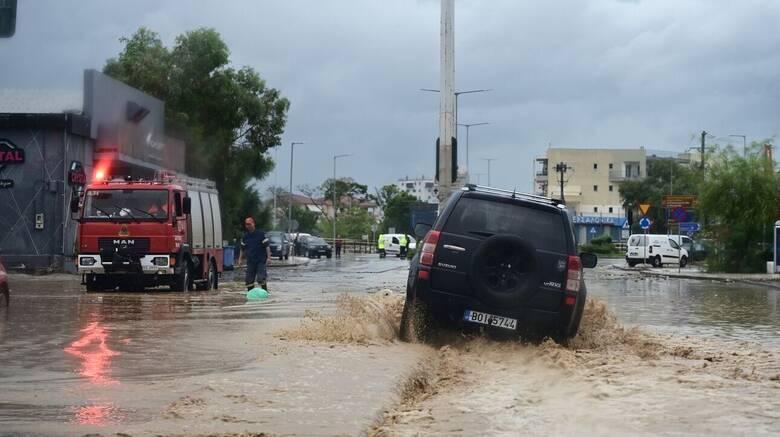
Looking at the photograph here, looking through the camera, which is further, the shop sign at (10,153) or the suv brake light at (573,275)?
the shop sign at (10,153)

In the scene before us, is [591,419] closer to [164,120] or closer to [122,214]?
[122,214]

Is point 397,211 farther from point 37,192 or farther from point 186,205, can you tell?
point 186,205

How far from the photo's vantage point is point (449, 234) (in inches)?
452

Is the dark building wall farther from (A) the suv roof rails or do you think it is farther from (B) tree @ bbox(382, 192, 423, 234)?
(B) tree @ bbox(382, 192, 423, 234)

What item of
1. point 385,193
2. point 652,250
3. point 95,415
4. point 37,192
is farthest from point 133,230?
point 385,193

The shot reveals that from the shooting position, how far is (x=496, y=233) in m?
11.5

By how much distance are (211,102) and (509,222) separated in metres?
40.7

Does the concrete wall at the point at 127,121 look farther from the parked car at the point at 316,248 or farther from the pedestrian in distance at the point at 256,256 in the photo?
the parked car at the point at 316,248

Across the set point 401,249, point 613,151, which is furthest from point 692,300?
point 613,151

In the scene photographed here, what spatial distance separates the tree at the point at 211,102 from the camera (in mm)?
49725

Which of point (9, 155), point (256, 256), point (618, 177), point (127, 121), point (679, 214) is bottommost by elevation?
point (256, 256)

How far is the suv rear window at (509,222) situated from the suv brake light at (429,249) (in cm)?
14

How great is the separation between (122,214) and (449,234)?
499 inches

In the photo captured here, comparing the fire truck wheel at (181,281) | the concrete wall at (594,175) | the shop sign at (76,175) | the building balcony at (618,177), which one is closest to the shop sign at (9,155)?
the shop sign at (76,175)
